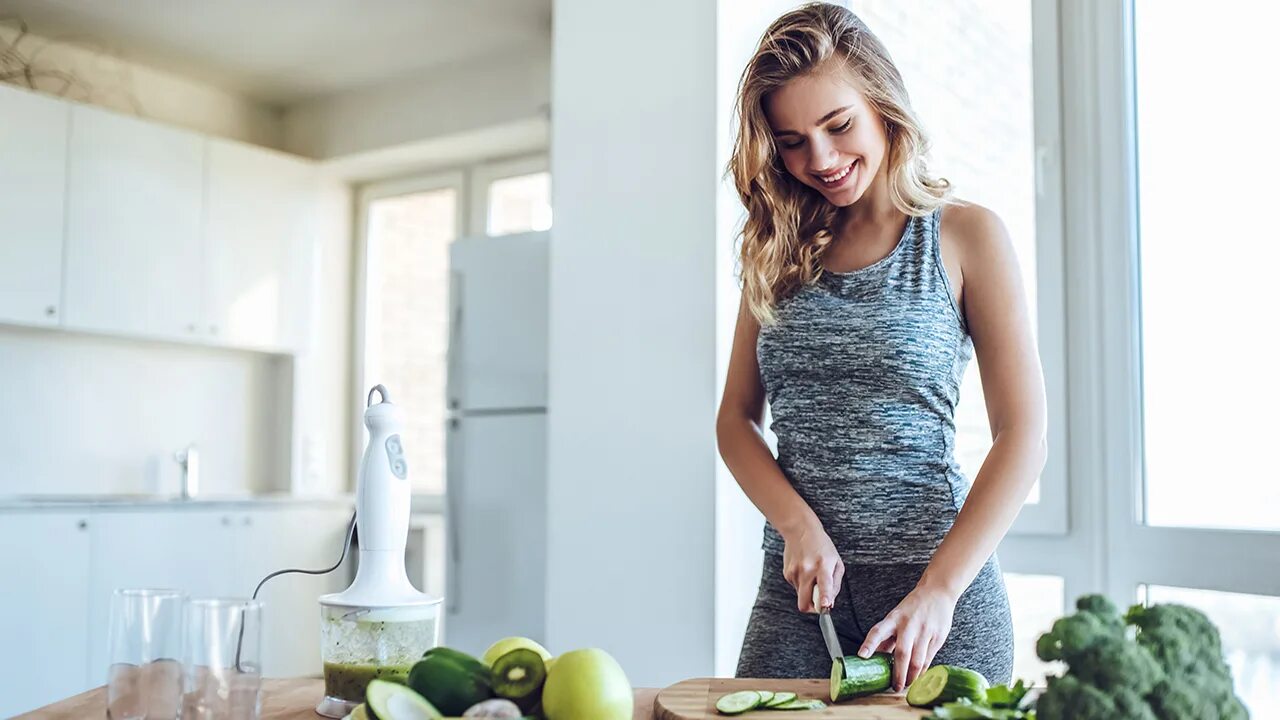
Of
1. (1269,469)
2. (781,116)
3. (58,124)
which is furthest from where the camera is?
(58,124)

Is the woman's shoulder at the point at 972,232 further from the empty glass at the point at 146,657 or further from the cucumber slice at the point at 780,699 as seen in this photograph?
the empty glass at the point at 146,657

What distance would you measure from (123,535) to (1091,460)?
3036 millimetres

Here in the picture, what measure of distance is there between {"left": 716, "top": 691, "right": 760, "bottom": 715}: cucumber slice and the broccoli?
26 centimetres

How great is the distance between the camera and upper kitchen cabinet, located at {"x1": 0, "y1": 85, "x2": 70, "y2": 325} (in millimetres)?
3814

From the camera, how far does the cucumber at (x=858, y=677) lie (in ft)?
3.34

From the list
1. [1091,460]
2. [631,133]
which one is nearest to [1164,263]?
[1091,460]

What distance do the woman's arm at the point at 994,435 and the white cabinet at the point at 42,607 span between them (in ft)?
→ 10.4

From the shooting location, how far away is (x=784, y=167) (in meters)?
1.50

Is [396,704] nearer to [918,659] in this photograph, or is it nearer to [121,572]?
[918,659]

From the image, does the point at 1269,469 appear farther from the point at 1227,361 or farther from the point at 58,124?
the point at 58,124

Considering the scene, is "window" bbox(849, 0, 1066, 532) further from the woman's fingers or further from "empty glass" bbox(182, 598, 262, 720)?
"empty glass" bbox(182, 598, 262, 720)

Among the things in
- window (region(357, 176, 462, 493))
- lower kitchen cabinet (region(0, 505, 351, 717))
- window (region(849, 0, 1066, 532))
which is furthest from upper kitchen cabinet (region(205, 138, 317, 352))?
window (region(849, 0, 1066, 532))

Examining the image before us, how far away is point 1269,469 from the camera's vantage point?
7.18ft

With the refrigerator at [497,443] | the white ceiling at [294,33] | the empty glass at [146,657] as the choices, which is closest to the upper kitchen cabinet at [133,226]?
the white ceiling at [294,33]
